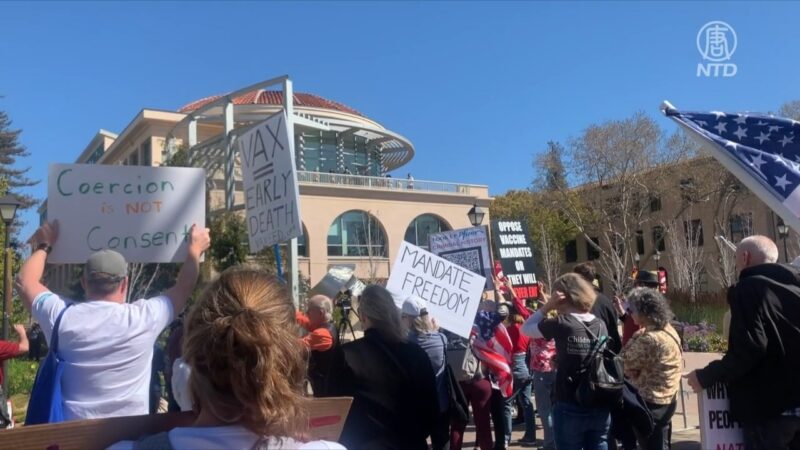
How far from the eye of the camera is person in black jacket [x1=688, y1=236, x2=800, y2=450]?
348 centimetres

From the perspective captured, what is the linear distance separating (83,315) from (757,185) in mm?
3779

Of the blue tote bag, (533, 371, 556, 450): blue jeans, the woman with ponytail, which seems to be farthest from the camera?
(533, 371, 556, 450): blue jeans

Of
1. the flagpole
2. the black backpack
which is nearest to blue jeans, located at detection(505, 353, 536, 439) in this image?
the black backpack

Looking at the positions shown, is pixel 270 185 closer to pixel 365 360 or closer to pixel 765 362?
pixel 365 360

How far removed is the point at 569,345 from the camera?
4.83 metres

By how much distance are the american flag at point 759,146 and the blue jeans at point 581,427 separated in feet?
6.22

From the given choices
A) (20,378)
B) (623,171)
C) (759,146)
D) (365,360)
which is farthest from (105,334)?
(623,171)

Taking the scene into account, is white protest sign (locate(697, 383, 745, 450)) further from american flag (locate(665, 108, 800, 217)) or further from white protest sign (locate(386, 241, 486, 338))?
white protest sign (locate(386, 241, 486, 338))

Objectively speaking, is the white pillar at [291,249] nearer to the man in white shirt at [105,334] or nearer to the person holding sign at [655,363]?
the person holding sign at [655,363]

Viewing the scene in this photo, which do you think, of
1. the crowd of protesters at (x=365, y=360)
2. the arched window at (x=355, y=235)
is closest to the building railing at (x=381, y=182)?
the arched window at (x=355, y=235)

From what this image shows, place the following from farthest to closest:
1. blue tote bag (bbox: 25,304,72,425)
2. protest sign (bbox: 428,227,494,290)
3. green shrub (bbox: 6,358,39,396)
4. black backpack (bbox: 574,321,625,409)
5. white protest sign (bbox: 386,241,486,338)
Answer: green shrub (bbox: 6,358,39,396) → protest sign (bbox: 428,227,494,290) → white protest sign (bbox: 386,241,486,338) → black backpack (bbox: 574,321,625,409) → blue tote bag (bbox: 25,304,72,425)

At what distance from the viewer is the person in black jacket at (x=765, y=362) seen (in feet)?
11.4

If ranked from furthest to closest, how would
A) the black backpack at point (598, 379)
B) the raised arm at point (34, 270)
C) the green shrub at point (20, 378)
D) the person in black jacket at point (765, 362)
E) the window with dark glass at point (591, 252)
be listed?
the window with dark glass at point (591, 252), the green shrub at point (20, 378), the black backpack at point (598, 379), the person in black jacket at point (765, 362), the raised arm at point (34, 270)

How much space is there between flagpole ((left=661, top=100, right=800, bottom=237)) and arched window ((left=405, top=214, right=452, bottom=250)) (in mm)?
40843
